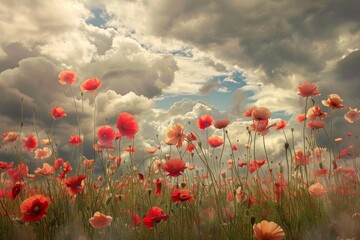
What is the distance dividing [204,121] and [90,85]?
4.36ft

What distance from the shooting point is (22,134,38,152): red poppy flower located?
5137mm

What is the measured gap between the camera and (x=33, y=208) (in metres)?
2.99

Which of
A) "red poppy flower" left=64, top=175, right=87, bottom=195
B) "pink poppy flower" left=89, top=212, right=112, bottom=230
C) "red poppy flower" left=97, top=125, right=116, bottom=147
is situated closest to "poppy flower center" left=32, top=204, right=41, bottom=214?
"red poppy flower" left=64, top=175, right=87, bottom=195

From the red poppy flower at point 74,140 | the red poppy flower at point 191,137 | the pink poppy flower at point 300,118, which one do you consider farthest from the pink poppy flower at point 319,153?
the red poppy flower at point 74,140

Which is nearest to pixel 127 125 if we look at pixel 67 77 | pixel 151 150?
pixel 67 77

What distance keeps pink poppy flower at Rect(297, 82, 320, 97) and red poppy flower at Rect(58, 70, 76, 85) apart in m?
2.64

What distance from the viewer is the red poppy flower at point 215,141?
14.7 ft

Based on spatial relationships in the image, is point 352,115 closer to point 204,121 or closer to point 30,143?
point 204,121

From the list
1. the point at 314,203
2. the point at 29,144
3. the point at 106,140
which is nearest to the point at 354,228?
the point at 314,203

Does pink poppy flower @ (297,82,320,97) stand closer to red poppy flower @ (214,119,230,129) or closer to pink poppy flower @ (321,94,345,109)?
pink poppy flower @ (321,94,345,109)

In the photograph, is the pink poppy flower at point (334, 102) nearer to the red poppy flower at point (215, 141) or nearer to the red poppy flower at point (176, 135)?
the red poppy flower at point (215, 141)

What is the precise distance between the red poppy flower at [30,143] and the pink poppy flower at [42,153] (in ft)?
0.58

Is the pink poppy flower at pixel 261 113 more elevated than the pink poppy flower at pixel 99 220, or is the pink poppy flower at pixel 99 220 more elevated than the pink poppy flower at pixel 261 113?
the pink poppy flower at pixel 261 113

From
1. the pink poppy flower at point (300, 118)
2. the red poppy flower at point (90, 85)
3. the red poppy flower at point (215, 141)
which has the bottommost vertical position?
the red poppy flower at point (215, 141)
